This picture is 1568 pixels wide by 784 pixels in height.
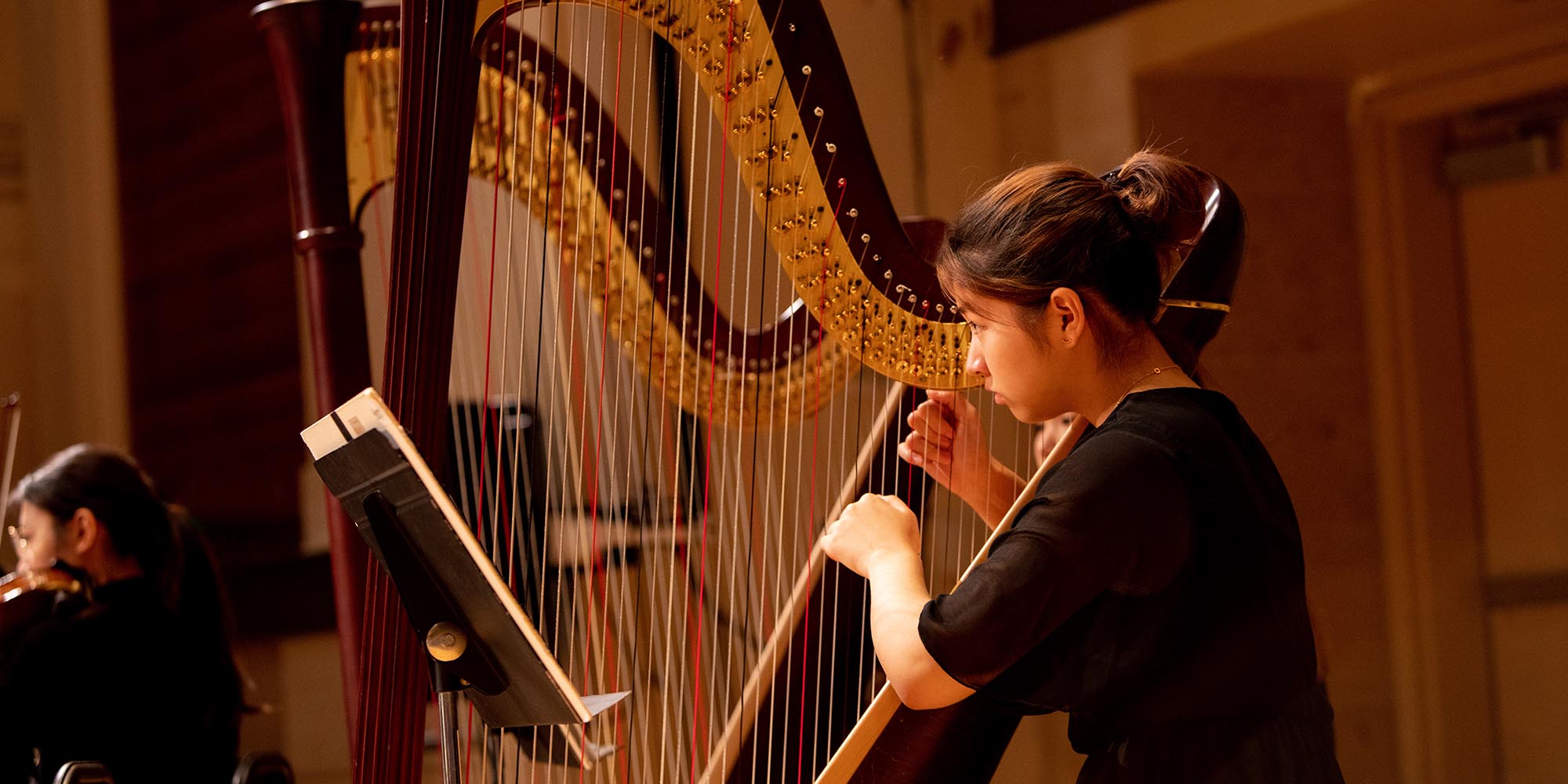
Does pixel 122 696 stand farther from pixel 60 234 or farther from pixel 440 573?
pixel 60 234

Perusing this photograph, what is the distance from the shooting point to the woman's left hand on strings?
4.59 feet

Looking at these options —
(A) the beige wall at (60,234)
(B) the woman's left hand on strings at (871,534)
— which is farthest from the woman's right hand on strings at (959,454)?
(A) the beige wall at (60,234)

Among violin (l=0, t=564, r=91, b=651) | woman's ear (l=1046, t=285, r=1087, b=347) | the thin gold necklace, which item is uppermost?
woman's ear (l=1046, t=285, r=1087, b=347)

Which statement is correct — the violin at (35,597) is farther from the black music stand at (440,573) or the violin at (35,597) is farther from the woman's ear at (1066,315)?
the woman's ear at (1066,315)

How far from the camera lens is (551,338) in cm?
261

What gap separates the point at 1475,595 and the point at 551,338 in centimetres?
251

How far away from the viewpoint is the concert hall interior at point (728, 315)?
165cm

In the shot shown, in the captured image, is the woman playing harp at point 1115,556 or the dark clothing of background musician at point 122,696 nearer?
the woman playing harp at point 1115,556

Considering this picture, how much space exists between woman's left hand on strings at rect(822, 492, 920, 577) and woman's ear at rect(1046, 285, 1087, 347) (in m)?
0.23

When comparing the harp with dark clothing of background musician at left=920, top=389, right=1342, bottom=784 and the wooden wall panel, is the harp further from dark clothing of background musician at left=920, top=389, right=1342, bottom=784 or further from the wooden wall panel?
the wooden wall panel

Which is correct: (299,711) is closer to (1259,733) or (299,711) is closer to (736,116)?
(736,116)

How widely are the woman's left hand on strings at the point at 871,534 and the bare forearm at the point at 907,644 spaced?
0.03 metres

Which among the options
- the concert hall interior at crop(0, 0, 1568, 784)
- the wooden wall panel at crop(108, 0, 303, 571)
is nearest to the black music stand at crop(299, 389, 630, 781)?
the concert hall interior at crop(0, 0, 1568, 784)

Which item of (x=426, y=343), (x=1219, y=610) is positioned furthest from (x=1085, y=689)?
(x=426, y=343)
